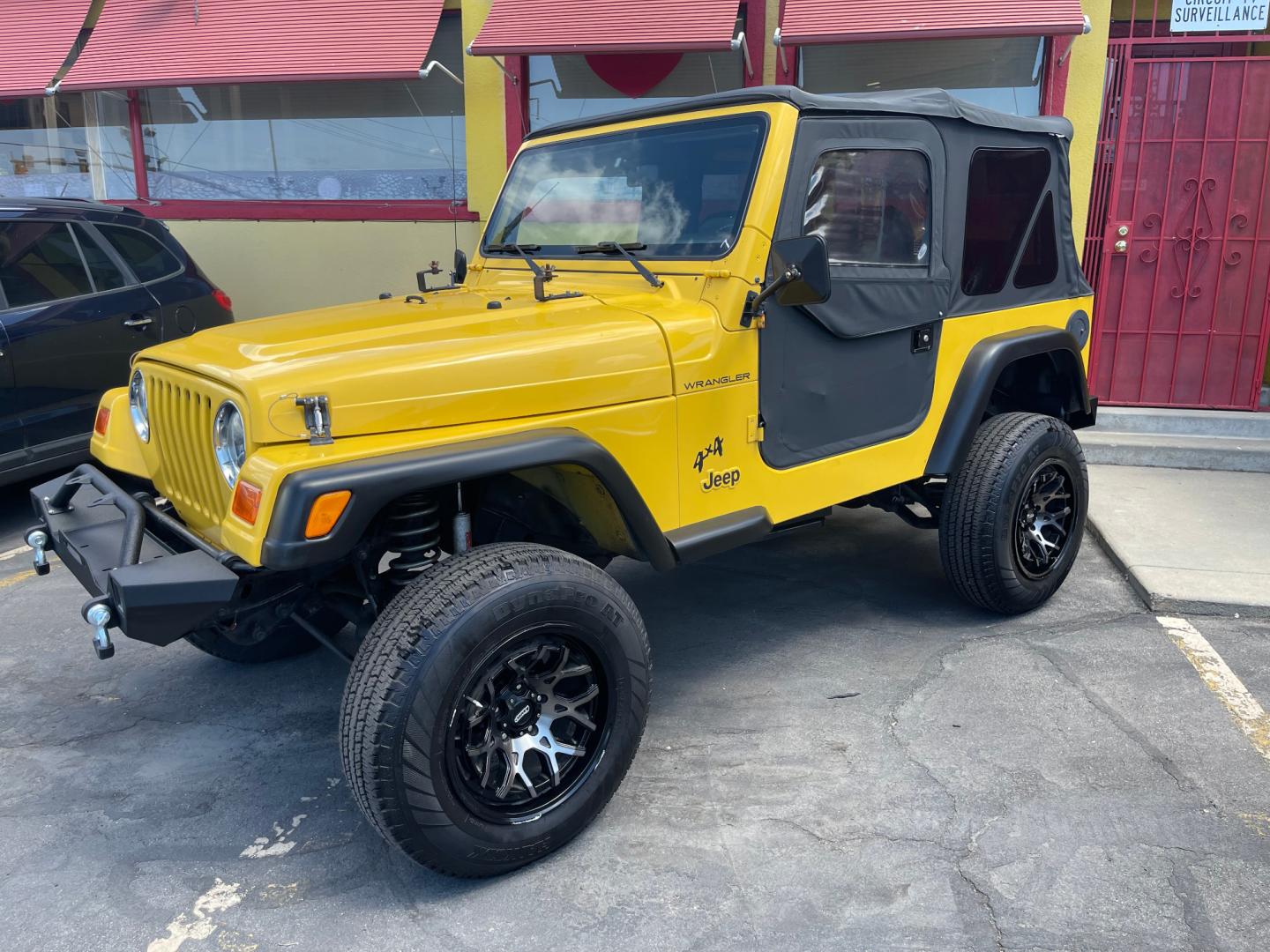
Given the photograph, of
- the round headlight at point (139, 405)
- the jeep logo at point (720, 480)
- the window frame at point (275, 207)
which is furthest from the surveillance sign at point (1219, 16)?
the round headlight at point (139, 405)

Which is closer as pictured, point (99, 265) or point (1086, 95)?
point (99, 265)

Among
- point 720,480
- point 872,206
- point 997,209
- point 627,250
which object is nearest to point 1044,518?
point 997,209

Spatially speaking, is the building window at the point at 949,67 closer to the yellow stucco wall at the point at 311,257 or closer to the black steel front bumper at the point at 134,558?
the yellow stucco wall at the point at 311,257

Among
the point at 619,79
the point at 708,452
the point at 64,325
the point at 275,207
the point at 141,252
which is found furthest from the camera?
the point at 275,207

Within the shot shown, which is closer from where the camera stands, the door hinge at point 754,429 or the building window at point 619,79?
the door hinge at point 754,429

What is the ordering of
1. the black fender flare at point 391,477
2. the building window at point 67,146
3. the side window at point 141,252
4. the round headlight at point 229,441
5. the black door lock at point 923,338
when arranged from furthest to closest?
the building window at point 67,146
the side window at point 141,252
the black door lock at point 923,338
the round headlight at point 229,441
the black fender flare at point 391,477

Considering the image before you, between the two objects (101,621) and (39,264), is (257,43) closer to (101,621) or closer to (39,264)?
(39,264)

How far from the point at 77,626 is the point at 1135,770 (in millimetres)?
4215

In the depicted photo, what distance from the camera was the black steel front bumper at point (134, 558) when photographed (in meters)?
2.42

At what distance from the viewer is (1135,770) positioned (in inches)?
125

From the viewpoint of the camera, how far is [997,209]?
4078mm

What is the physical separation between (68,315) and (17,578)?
1538mm

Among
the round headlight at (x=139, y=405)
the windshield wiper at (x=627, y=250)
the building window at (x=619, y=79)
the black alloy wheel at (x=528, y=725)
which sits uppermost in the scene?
the building window at (x=619, y=79)

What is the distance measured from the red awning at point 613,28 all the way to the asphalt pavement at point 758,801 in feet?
13.9
